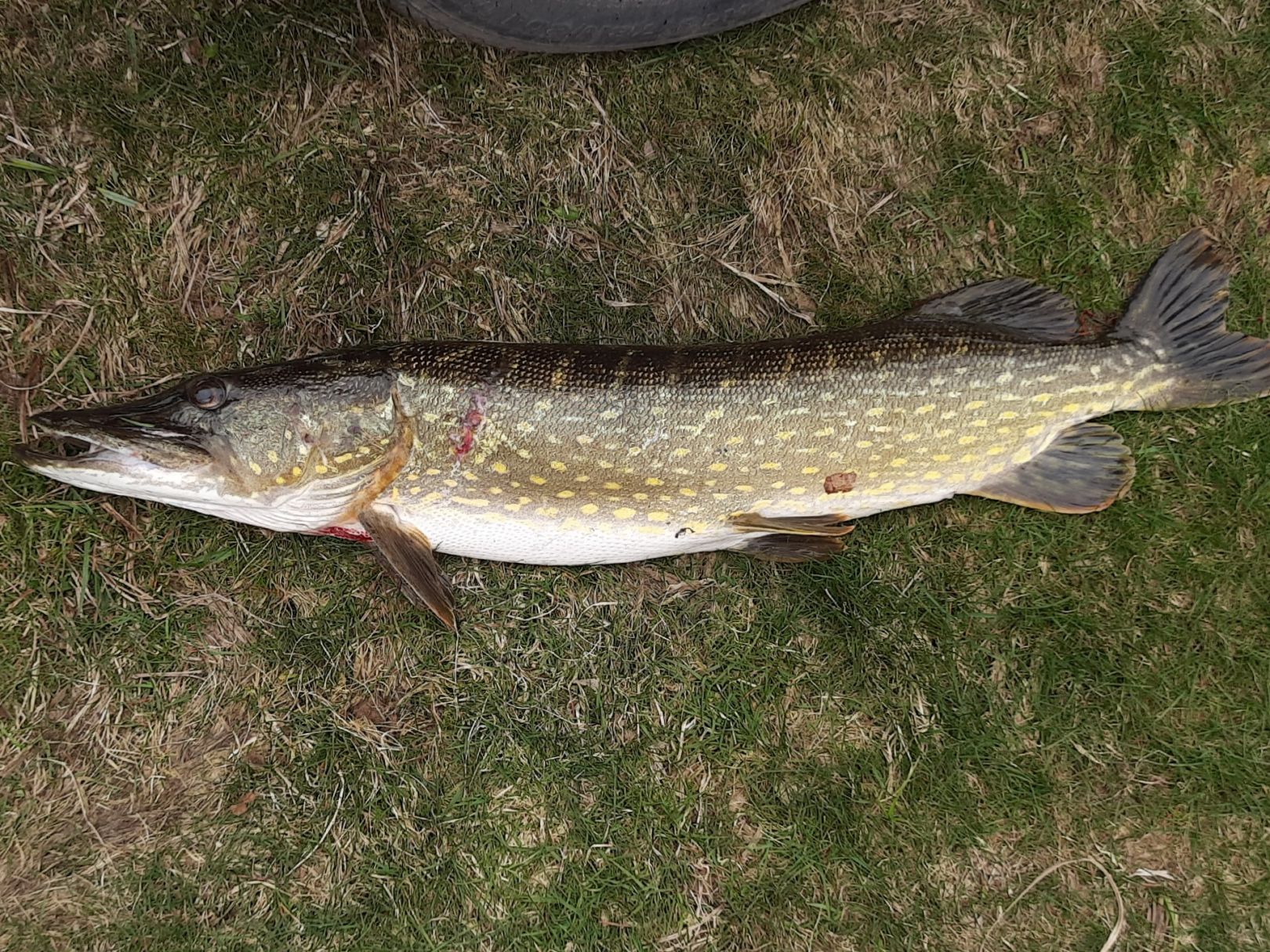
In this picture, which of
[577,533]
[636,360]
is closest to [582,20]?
[636,360]

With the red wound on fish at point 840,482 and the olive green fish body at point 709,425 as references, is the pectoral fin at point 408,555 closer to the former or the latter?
the olive green fish body at point 709,425

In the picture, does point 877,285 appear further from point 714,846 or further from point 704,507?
point 714,846

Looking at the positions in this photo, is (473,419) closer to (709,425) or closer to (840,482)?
(709,425)

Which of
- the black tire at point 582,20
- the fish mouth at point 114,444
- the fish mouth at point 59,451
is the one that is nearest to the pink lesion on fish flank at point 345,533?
the fish mouth at point 114,444

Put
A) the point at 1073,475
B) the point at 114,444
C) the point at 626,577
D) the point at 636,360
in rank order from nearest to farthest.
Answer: the point at 114,444, the point at 636,360, the point at 1073,475, the point at 626,577

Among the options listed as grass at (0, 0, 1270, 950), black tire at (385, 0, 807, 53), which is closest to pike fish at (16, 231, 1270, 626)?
grass at (0, 0, 1270, 950)

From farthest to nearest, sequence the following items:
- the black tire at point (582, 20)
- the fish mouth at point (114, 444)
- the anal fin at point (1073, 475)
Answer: the anal fin at point (1073, 475)
the black tire at point (582, 20)
the fish mouth at point (114, 444)

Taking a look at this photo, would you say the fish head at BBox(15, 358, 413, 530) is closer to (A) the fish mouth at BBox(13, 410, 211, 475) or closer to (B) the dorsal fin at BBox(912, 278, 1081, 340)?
(A) the fish mouth at BBox(13, 410, 211, 475)
